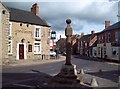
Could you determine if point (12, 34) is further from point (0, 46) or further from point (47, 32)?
point (47, 32)

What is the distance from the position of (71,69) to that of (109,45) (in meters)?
35.4

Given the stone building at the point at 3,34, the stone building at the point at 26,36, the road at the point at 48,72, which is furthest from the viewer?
the stone building at the point at 26,36

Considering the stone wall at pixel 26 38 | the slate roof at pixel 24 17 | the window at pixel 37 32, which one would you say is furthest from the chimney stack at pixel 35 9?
the window at pixel 37 32

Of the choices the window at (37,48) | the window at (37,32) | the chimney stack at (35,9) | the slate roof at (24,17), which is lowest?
the window at (37,48)

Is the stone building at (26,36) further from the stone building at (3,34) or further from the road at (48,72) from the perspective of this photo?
the road at (48,72)

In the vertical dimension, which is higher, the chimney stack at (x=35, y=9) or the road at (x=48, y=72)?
the chimney stack at (x=35, y=9)

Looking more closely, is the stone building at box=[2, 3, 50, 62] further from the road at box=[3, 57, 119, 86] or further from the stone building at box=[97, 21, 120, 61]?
the stone building at box=[97, 21, 120, 61]

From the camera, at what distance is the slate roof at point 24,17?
131ft

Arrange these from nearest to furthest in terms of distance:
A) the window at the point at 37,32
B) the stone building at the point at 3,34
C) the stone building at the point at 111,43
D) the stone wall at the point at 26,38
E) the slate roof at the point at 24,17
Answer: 1. the stone building at the point at 3,34
2. the stone wall at the point at 26,38
3. the slate roof at the point at 24,17
4. the window at the point at 37,32
5. the stone building at the point at 111,43

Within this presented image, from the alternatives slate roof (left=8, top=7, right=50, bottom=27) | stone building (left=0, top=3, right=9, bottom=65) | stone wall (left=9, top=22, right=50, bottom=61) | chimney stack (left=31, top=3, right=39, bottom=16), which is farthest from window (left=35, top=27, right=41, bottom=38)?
stone building (left=0, top=3, right=9, bottom=65)

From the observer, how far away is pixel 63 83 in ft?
46.9

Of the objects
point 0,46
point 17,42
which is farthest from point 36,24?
point 0,46

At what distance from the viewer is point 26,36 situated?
40.3 m

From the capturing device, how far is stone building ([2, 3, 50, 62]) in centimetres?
3766
